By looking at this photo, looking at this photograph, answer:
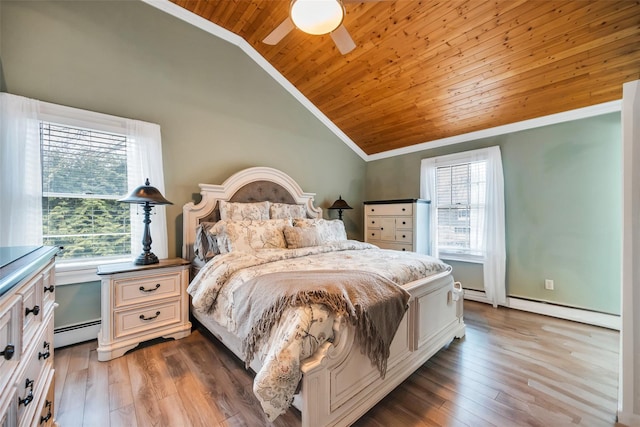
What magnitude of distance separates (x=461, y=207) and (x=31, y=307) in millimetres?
4278

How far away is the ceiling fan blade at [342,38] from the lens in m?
2.03

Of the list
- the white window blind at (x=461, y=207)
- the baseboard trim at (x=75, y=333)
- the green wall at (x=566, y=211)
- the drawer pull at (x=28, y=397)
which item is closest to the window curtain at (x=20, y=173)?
the baseboard trim at (x=75, y=333)

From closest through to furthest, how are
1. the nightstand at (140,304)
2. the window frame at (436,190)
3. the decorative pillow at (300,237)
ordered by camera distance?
the nightstand at (140,304) → the decorative pillow at (300,237) → the window frame at (436,190)

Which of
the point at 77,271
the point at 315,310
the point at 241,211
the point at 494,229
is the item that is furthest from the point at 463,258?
the point at 77,271

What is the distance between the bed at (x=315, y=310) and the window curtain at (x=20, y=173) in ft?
3.80

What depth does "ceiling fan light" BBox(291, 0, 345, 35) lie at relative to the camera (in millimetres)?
1796

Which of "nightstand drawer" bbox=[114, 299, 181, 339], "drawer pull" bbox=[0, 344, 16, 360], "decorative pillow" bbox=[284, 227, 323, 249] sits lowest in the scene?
"nightstand drawer" bbox=[114, 299, 181, 339]

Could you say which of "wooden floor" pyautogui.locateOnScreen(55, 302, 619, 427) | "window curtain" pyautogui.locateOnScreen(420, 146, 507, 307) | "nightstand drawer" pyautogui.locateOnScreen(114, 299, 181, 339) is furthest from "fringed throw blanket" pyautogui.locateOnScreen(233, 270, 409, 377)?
"window curtain" pyautogui.locateOnScreen(420, 146, 507, 307)

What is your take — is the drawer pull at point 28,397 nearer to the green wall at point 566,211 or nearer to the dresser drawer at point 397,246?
the dresser drawer at point 397,246

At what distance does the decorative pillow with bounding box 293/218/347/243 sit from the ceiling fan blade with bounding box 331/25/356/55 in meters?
1.78

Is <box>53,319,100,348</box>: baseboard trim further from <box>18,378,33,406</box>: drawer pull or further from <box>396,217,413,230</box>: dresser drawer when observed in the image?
<box>396,217,413,230</box>: dresser drawer

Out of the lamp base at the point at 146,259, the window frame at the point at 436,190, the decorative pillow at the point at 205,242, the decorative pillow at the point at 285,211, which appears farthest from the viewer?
the window frame at the point at 436,190

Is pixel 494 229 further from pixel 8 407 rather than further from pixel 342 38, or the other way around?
pixel 8 407

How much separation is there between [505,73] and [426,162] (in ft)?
5.13
